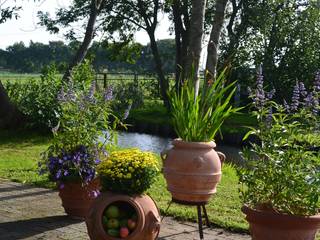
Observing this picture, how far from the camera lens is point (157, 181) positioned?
7.07 meters

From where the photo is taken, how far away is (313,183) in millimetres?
3604

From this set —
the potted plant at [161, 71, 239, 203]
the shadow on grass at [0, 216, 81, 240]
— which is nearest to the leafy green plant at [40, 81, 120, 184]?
the shadow on grass at [0, 216, 81, 240]

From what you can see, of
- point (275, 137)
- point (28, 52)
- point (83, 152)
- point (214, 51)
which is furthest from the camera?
point (28, 52)

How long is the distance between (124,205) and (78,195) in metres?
1.01

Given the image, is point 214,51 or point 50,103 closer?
point 214,51

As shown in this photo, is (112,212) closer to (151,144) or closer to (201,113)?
(201,113)

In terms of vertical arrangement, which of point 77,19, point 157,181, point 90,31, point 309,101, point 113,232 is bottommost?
point 157,181

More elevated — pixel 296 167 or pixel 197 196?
pixel 296 167

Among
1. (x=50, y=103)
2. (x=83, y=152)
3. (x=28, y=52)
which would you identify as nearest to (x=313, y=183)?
(x=83, y=152)

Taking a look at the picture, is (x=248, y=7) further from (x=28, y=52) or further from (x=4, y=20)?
(x=28, y=52)

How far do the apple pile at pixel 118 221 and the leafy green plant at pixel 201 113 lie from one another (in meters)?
0.84

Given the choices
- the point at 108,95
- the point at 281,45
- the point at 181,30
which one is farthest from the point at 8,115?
the point at 181,30

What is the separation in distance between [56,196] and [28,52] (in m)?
30.1

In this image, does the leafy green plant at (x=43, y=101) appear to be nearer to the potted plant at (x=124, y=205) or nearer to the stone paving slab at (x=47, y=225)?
the stone paving slab at (x=47, y=225)
